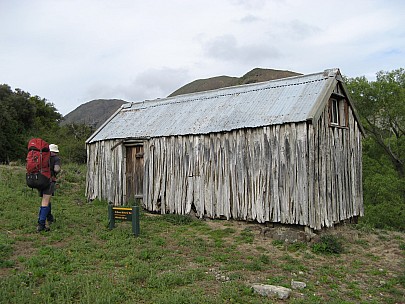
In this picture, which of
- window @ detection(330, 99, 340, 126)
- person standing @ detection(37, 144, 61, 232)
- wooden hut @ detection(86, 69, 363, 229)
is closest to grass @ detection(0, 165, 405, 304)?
person standing @ detection(37, 144, 61, 232)

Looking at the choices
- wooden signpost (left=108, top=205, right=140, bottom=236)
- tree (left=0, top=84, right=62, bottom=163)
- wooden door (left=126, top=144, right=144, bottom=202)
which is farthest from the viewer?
tree (left=0, top=84, right=62, bottom=163)

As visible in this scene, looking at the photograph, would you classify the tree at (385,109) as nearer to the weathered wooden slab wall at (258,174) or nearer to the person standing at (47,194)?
the weathered wooden slab wall at (258,174)

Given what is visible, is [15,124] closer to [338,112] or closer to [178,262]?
[338,112]

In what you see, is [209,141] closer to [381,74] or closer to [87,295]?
[87,295]

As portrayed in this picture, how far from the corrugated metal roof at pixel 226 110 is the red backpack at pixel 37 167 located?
15.2ft

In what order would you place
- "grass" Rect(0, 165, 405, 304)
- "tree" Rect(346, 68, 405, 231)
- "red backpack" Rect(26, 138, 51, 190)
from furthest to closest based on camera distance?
1. "tree" Rect(346, 68, 405, 231)
2. "red backpack" Rect(26, 138, 51, 190)
3. "grass" Rect(0, 165, 405, 304)

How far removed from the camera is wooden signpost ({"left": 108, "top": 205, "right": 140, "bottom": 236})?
366 inches

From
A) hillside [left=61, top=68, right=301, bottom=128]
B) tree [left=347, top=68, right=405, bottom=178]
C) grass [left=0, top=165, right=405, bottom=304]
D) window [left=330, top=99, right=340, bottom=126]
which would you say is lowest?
grass [left=0, top=165, right=405, bottom=304]

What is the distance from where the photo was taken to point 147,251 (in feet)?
26.6

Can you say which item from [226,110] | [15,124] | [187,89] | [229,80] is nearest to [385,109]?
[226,110]

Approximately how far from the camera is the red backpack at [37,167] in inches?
347

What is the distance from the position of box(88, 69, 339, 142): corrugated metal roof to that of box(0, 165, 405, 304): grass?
305 cm

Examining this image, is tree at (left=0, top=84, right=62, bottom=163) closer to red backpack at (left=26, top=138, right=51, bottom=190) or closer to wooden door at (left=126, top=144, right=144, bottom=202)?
wooden door at (left=126, top=144, right=144, bottom=202)

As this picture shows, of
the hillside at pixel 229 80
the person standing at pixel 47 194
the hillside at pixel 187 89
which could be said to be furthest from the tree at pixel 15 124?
the hillside at pixel 187 89
